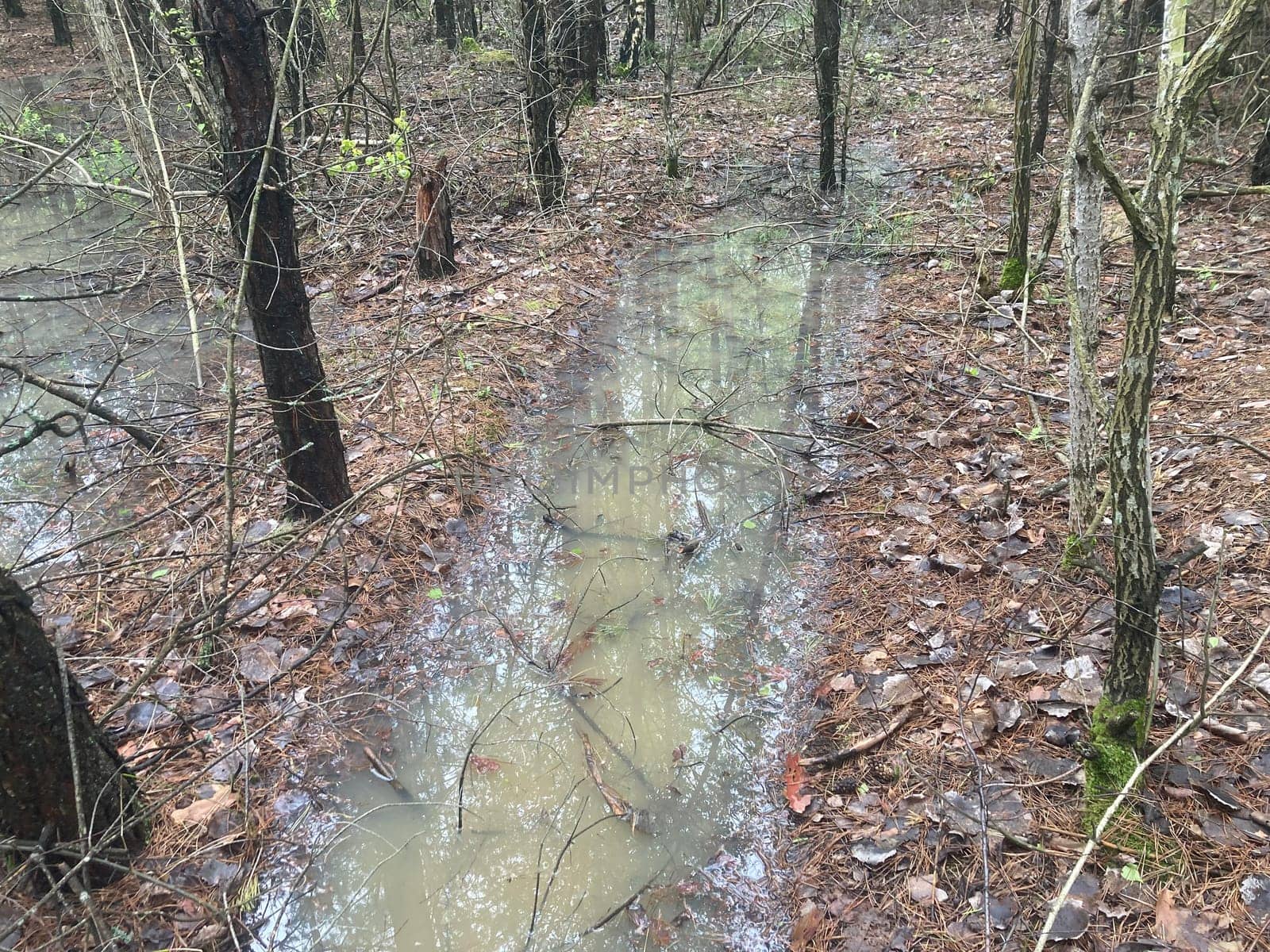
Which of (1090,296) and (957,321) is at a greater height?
(1090,296)

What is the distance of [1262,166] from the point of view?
21.9ft

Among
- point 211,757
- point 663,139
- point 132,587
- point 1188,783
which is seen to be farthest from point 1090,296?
point 663,139

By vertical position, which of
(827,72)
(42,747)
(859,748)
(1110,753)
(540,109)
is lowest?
(859,748)

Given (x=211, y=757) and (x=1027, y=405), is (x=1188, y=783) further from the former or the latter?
(x=211, y=757)

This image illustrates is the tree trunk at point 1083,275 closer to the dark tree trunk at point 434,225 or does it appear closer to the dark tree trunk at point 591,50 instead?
the dark tree trunk at point 434,225

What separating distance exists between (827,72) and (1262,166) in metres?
4.60

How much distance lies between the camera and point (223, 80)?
336 cm

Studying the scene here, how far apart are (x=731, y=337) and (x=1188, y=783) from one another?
5.04 metres

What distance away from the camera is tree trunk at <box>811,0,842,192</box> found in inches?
347

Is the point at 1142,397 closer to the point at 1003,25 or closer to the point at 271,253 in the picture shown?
the point at 271,253

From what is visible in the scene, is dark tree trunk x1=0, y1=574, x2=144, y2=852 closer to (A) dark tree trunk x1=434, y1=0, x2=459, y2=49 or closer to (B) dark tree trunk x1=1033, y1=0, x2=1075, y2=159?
(B) dark tree trunk x1=1033, y1=0, x2=1075, y2=159

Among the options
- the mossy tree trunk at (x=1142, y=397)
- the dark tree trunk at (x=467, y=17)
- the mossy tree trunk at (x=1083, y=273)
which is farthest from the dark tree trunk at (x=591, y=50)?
the mossy tree trunk at (x=1142, y=397)

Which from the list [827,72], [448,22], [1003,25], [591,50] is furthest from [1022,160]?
[448,22]

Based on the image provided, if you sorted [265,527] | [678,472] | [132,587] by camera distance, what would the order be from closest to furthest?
[132,587]
[265,527]
[678,472]
